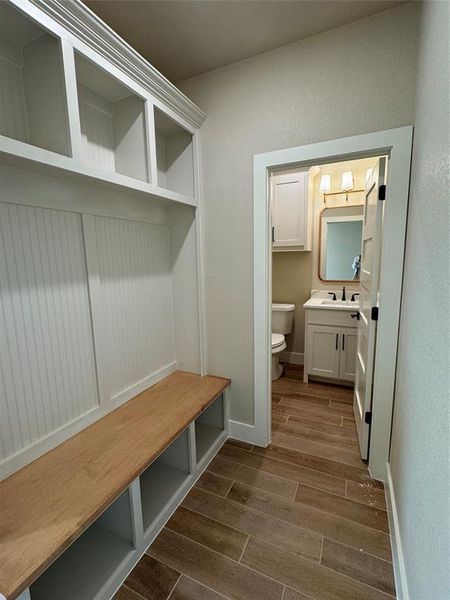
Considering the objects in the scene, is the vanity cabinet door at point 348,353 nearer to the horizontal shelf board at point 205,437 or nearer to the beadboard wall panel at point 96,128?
the horizontal shelf board at point 205,437

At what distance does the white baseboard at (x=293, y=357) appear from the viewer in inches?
139

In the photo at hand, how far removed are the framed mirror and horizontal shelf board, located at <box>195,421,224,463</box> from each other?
2.16 metres

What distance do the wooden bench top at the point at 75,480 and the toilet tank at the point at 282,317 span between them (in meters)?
1.73

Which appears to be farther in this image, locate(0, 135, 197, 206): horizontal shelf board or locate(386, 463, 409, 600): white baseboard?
locate(386, 463, 409, 600): white baseboard

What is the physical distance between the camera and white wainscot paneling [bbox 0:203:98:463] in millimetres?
1130

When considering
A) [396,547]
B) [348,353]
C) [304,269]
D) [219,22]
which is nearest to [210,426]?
[396,547]

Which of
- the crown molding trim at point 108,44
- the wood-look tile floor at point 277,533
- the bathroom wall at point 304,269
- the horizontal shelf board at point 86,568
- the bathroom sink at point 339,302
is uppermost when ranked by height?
the crown molding trim at point 108,44

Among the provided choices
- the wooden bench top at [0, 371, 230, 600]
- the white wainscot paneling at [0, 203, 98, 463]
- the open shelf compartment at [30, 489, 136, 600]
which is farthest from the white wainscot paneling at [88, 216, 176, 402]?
the open shelf compartment at [30, 489, 136, 600]

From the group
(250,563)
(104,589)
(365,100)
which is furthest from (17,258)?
(365,100)

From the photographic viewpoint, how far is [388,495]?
155 cm

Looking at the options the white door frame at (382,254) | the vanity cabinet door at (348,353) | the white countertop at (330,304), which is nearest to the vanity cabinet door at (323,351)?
the vanity cabinet door at (348,353)

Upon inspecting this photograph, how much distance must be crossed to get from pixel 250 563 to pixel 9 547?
0.97 meters

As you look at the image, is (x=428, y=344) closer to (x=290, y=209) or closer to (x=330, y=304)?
(x=330, y=304)

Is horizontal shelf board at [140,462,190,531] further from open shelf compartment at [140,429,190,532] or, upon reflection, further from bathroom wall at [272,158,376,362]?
bathroom wall at [272,158,376,362]
